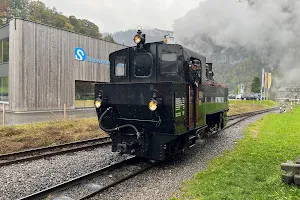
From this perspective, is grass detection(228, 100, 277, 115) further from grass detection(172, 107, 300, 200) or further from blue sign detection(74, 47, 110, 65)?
grass detection(172, 107, 300, 200)

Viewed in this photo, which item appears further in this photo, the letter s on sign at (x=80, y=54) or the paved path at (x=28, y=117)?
the letter s on sign at (x=80, y=54)

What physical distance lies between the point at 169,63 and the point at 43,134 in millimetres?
7174

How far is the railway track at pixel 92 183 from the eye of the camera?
5.10 metres

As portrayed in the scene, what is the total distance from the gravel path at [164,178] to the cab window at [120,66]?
298 cm

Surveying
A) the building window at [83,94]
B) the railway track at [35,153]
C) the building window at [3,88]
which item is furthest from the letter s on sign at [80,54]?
the railway track at [35,153]

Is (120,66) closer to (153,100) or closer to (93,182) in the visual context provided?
(153,100)

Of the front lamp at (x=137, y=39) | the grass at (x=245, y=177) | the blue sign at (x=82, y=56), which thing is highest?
the blue sign at (x=82, y=56)

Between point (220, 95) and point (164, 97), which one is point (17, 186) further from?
point (220, 95)

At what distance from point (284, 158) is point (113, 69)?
5876 millimetres

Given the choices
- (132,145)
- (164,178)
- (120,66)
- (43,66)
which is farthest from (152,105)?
(43,66)

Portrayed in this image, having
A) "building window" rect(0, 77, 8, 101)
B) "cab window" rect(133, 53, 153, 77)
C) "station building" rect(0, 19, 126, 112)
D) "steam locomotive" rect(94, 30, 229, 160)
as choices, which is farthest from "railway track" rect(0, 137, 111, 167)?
"building window" rect(0, 77, 8, 101)

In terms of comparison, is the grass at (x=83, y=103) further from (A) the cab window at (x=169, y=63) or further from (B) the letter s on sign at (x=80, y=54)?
(A) the cab window at (x=169, y=63)

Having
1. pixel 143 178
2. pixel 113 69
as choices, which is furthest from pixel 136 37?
pixel 143 178

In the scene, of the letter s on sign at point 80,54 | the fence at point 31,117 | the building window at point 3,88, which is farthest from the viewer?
the letter s on sign at point 80,54
